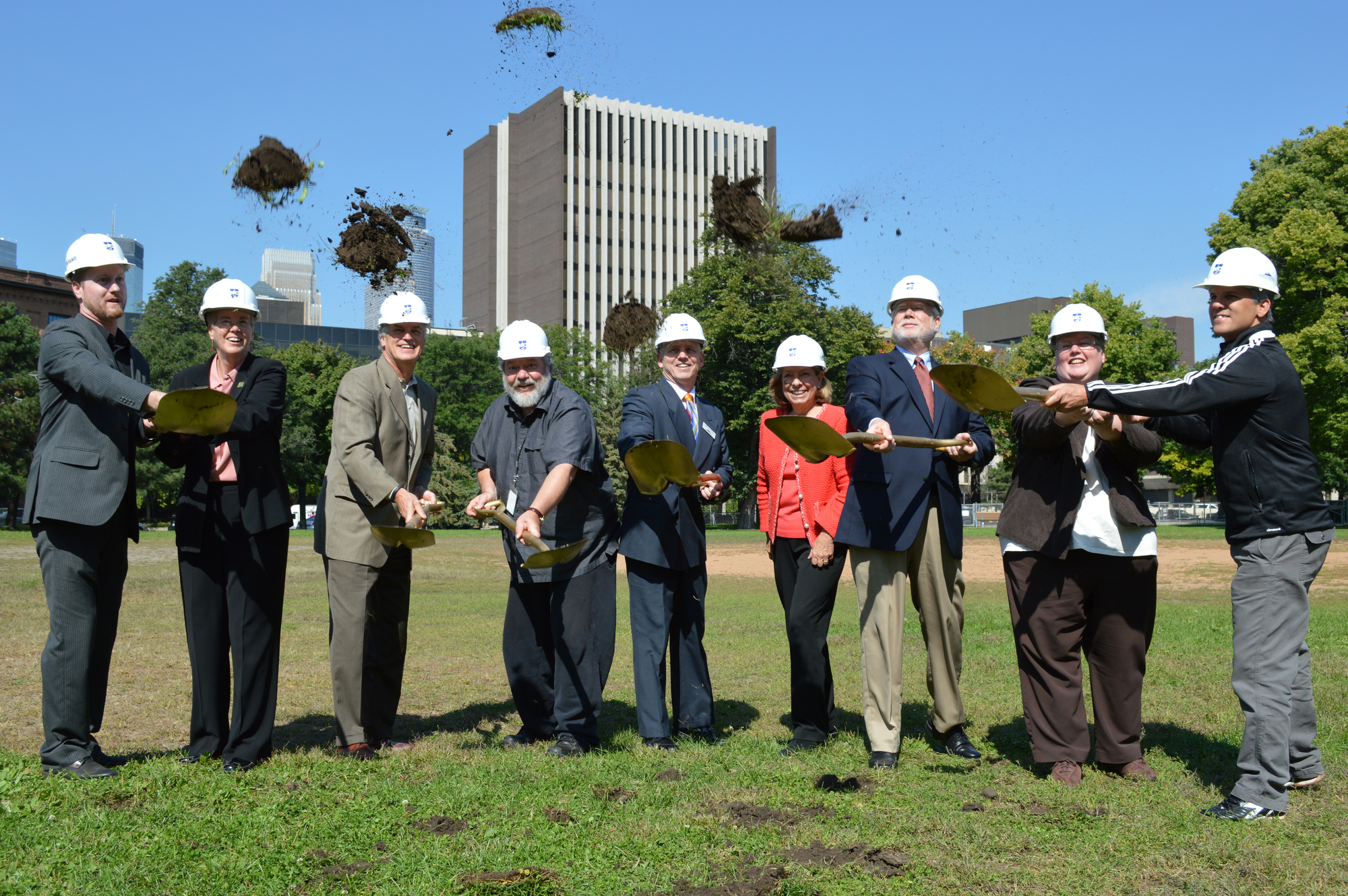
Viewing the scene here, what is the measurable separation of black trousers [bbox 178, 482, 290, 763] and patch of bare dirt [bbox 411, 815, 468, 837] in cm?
159

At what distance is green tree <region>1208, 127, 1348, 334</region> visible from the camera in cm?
3422

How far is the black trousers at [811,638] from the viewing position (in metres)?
6.06

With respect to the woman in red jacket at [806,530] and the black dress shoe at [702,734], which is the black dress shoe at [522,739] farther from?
the woman in red jacket at [806,530]

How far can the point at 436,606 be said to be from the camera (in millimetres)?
14977

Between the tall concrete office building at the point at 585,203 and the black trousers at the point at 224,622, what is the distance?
64.9 m

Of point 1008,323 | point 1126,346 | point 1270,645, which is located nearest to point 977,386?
point 1270,645

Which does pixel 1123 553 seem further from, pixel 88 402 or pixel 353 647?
pixel 88 402

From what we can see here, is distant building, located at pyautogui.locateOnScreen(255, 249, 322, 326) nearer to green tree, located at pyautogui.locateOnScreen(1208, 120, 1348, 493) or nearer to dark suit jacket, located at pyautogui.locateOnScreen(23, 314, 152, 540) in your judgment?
dark suit jacket, located at pyautogui.locateOnScreen(23, 314, 152, 540)

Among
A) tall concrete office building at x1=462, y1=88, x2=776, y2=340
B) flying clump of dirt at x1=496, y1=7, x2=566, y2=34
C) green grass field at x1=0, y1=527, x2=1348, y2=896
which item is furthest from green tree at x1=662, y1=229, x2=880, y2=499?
green grass field at x1=0, y1=527, x2=1348, y2=896

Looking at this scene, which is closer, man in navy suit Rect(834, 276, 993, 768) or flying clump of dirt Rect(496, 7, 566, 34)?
man in navy suit Rect(834, 276, 993, 768)

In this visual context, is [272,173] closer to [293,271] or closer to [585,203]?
[293,271]

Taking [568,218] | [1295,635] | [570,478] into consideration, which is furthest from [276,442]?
[568,218]

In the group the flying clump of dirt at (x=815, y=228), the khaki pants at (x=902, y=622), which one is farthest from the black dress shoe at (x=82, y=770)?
the flying clump of dirt at (x=815, y=228)

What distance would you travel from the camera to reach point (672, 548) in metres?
6.27
